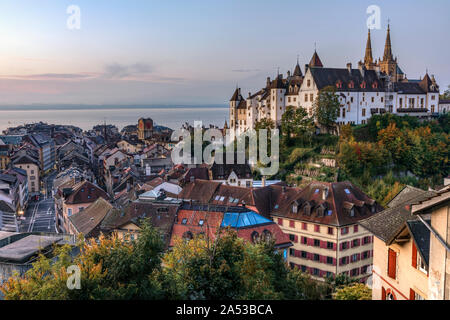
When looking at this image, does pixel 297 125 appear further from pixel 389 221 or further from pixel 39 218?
pixel 389 221

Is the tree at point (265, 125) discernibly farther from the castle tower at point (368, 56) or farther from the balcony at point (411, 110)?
the castle tower at point (368, 56)

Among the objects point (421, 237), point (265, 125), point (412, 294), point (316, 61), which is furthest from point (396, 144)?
point (421, 237)

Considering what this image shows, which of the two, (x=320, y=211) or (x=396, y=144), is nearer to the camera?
(x=320, y=211)

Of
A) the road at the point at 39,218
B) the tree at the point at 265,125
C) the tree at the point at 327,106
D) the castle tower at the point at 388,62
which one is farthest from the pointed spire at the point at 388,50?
the road at the point at 39,218

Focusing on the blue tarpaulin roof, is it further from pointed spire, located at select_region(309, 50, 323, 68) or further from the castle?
pointed spire, located at select_region(309, 50, 323, 68)

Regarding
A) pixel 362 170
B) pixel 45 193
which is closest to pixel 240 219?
pixel 362 170
